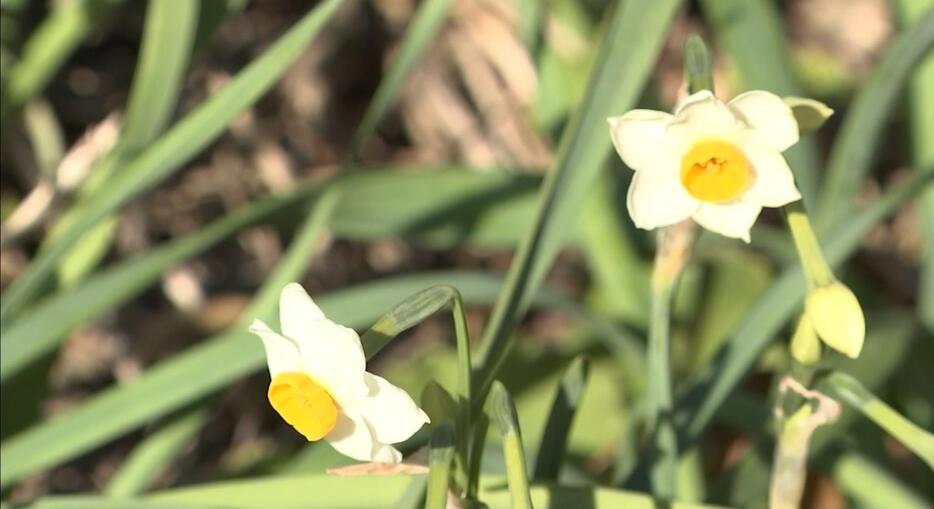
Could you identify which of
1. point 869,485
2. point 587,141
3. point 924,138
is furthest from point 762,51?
point 869,485

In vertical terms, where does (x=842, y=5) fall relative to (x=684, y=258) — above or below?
above

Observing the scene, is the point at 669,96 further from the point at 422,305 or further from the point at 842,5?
the point at 422,305

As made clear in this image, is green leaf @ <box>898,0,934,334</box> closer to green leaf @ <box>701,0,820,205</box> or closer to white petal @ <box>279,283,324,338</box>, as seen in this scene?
green leaf @ <box>701,0,820,205</box>

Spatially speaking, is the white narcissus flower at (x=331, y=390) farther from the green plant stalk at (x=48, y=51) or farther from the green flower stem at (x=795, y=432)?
the green plant stalk at (x=48, y=51)

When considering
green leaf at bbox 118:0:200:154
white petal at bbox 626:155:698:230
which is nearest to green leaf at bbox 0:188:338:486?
green leaf at bbox 118:0:200:154

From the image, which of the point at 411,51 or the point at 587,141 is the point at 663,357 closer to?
the point at 587,141

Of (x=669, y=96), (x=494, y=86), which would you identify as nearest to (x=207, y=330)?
(x=494, y=86)
